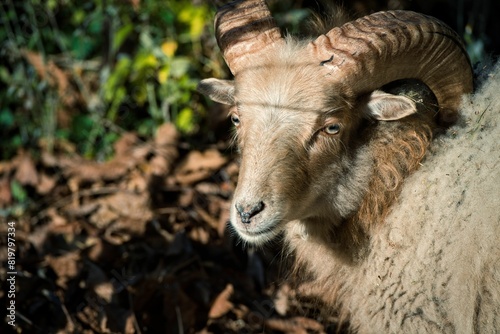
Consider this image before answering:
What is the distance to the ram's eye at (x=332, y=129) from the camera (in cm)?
351

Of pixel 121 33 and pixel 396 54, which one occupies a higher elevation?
pixel 396 54

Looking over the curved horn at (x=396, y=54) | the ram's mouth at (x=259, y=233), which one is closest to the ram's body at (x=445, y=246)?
the curved horn at (x=396, y=54)

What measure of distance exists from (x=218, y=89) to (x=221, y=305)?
66.2 inches

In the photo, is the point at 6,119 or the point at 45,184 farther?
the point at 6,119

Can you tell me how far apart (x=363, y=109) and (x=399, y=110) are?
0.23m

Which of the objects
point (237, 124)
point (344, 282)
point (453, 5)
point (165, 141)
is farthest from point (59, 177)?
point (453, 5)

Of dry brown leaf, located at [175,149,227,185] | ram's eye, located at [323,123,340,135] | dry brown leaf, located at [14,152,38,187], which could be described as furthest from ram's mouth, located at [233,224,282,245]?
dry brown leaf, located at [14,152,38,187]

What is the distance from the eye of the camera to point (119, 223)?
5453 millimetres

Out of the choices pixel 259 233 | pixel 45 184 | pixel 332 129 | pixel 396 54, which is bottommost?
pixel 45 184

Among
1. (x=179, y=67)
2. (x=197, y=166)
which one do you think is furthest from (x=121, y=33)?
(x=197, y=166)

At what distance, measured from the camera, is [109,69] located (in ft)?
22.9

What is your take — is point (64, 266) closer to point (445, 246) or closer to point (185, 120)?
point (185, 120)

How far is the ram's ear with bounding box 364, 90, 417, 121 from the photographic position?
11.3ft

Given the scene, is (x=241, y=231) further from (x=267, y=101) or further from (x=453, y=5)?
(x=453, y=5)
